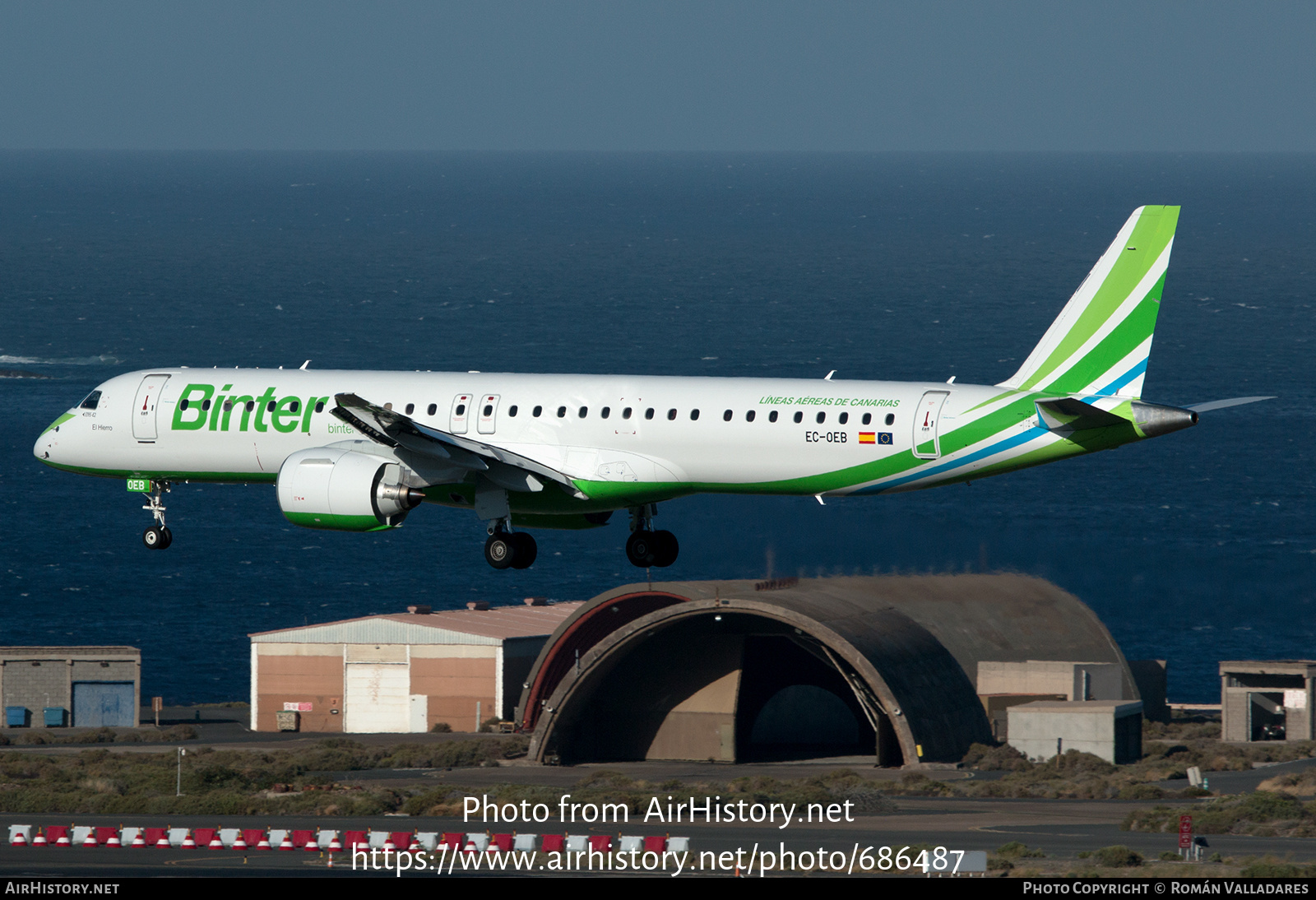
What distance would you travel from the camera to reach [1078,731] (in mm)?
94438

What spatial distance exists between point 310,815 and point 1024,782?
29.2m

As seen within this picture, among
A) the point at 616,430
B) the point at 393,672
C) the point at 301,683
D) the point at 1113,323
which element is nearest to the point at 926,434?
the point at 1113,323

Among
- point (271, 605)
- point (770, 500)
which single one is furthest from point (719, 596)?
point (271, 605)

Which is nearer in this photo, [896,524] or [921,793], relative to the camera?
[921,793]

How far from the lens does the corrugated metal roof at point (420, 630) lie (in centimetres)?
11381

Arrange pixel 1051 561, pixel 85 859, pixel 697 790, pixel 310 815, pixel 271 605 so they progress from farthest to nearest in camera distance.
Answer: pixel 271 605
pixel 1051 561
pixel 697 790
pixel 310 815
pixel 85 859

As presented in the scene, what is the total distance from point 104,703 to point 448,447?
70.5 metres

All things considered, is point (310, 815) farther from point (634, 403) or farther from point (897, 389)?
point (897, 389)

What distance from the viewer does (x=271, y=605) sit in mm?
151000

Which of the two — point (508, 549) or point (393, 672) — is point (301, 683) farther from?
point (508, 549)

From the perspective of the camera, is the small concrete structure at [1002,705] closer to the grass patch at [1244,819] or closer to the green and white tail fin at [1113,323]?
the grass patch at [1244,819]

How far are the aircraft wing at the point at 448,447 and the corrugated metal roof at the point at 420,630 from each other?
55.7m

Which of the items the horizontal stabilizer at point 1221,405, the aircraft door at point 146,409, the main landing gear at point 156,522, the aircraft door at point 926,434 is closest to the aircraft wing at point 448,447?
the aircraft door at point 146,409

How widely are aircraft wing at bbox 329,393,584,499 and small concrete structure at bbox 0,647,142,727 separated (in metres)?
66.3
